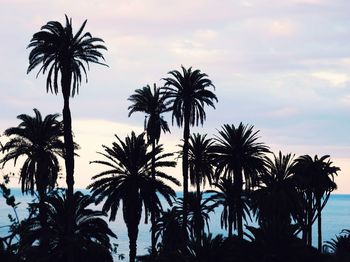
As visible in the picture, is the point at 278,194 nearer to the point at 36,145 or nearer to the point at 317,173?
the point at 317,173

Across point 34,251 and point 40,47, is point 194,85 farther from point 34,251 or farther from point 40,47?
point 34,251

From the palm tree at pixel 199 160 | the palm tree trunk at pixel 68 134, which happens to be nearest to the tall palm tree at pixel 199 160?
the palm tree at pixel 199 160

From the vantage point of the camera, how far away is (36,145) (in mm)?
76125

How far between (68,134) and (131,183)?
759 centimetres

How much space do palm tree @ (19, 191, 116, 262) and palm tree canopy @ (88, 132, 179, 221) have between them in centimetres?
645

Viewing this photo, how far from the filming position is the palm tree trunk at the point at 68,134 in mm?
62625

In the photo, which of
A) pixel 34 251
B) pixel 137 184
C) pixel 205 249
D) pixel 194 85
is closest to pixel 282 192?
pixel 194 85

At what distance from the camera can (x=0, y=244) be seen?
4934 centimetres

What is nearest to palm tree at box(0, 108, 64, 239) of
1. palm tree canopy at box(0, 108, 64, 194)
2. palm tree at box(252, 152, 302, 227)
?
palm tree canopy at box(0, 108, 64, 194)

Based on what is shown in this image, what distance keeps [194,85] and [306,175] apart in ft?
83.4

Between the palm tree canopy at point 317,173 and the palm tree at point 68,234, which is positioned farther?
the palm tree canopy at point 317,173

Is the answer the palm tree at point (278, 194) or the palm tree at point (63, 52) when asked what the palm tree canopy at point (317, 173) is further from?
the palm tree at point (63, 52)

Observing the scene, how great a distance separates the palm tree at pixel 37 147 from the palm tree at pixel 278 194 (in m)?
25.5

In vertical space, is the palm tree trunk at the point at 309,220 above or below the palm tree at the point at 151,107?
below
